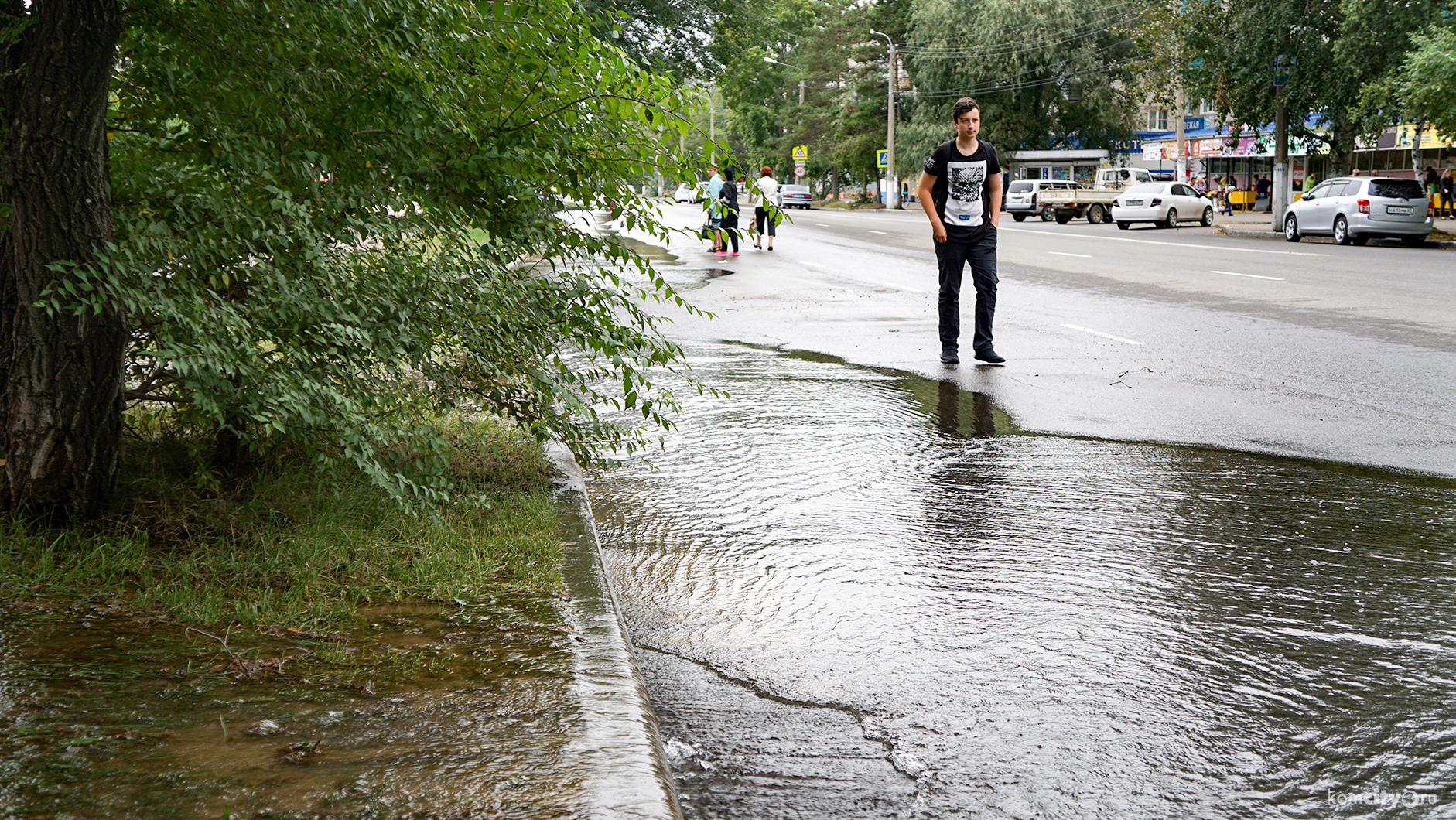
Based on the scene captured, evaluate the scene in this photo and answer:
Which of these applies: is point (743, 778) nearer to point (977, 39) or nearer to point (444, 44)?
point (444, 44)

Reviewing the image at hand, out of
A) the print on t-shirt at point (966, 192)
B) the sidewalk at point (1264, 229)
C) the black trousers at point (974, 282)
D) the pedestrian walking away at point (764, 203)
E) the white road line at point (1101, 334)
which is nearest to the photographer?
the pedestrian walking away at point (764, 203)

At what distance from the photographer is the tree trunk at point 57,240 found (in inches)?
155

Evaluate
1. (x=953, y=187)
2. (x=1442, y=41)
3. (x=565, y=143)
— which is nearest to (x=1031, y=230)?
(x=1442, y=41)

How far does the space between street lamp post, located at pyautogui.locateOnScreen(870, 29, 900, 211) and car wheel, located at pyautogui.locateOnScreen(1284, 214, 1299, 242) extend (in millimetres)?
38244

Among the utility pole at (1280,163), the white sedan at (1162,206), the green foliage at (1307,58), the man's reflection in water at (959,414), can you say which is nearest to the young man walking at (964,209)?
the man's reflection in water at (959,414)

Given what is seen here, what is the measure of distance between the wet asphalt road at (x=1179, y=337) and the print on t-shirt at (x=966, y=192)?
1144 mm

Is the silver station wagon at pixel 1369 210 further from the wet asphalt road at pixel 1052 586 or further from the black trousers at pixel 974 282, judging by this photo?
the black trousers at pixel 974 282

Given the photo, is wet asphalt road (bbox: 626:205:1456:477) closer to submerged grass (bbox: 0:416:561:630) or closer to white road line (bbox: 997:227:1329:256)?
white road line (bbox: 997:227:1329:256)

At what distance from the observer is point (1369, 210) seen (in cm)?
2831

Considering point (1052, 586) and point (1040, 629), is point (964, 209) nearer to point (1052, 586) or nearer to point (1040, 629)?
point (1052, 586)

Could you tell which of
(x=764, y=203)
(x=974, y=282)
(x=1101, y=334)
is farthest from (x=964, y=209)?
(x=764, y=203)

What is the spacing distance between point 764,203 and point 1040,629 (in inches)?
85.7

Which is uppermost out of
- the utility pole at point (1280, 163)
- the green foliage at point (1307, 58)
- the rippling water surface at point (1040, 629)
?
the green foliage at point (1307, 58)

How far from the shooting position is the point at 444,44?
480 cm
